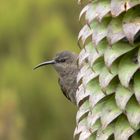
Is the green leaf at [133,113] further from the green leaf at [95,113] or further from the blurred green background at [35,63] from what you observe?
the blurred green background at [35,63]

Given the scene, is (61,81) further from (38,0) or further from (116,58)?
(38,0)

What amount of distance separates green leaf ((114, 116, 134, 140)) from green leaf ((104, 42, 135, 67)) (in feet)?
0.57

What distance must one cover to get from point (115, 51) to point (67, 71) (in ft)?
7.55

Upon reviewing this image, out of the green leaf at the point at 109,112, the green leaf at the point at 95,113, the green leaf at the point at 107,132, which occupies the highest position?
the green leaf at the point at 95,113

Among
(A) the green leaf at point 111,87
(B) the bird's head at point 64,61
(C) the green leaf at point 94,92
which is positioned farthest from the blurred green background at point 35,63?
(A) the green leaf at point 111,87

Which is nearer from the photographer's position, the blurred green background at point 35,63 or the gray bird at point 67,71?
the gray bird at point 67,71

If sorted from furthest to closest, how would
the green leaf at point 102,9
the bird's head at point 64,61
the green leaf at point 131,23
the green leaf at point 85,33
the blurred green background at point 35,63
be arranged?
the blurred green background at point 35,63
the bird's head at point 64,61
the green leaf at point 85,33
the green leaf at point 102,9
the green leaf at point 131,23

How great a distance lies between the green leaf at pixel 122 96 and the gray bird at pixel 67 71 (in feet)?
6.84

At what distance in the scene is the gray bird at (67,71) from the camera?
480 centimetres

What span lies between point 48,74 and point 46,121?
712 mm

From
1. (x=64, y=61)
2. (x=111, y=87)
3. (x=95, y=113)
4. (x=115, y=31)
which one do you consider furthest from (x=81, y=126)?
(x=64, y=61)

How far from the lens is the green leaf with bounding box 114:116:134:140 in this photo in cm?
261

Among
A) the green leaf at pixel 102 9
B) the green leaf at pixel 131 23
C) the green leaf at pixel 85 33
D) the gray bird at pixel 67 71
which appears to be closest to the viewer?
the green leaf at pixel 131 23

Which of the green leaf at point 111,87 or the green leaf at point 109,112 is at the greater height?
the green leaf at point 111,87
